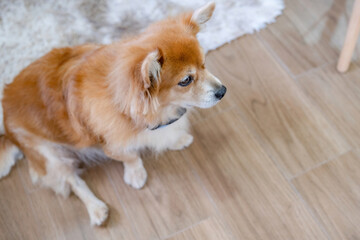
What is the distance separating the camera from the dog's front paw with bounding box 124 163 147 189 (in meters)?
1.82

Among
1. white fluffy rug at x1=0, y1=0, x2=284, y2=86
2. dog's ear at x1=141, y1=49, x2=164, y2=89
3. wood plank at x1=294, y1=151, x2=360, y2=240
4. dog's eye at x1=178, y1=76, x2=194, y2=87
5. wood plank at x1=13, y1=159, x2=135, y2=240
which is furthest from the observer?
white fluffy rug at x1=0, y1=0, x2=284, y2=86

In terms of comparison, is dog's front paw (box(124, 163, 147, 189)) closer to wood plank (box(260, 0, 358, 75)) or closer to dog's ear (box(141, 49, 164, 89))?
dog's ear (box(141, 49, 164, 89))

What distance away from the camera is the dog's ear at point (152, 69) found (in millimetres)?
1134

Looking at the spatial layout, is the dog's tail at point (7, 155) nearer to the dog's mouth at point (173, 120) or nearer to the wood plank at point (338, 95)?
the dog's mouth at point (173, 120)

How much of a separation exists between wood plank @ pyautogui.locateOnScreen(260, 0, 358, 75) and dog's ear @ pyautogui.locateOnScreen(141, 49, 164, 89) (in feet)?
3.72

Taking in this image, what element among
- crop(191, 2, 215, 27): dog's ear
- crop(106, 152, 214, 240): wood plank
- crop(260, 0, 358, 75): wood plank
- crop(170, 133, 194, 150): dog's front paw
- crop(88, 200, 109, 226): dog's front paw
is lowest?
crop(106, 152, 214, 240): wood plank

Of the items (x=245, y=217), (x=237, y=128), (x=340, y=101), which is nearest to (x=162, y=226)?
(x=245, y=217)

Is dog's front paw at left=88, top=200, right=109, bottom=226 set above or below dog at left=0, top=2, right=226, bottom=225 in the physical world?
below

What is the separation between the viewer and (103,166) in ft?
6.36

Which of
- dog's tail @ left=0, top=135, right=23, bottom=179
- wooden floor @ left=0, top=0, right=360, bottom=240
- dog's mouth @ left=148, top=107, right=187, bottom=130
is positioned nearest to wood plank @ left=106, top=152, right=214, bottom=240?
wooden floor @ left=0, top=0, right=360, bottom=240

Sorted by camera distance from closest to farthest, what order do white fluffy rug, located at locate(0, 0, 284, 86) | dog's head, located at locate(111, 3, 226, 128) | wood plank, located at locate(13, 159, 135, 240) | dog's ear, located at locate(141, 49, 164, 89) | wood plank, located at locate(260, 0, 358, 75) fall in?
dog's ear, located at locate(141, 49, 164, 89), dog's head, located at locate(111, 3, 226, 128), wood plank, located at locate(13, 159, 135, 240), wood plank, located at locate(260, 0, 358, 75), white fluffy rug, located at locate(0, 0, 284, 86)

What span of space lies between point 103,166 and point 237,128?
0.76m

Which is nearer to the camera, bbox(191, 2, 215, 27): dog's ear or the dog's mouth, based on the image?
bbox(191, 2, 215, 27): dog's ear

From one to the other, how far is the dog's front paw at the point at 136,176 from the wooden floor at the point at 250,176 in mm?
45
